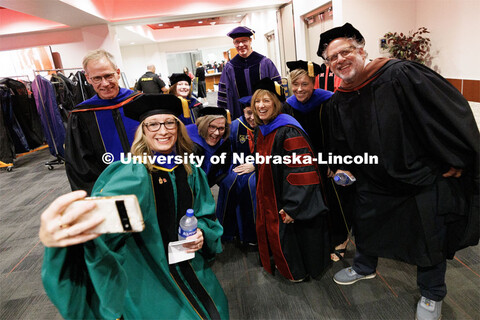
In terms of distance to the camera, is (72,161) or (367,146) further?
(72,161)

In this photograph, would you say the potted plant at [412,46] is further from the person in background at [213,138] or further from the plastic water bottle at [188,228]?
the plastic water bottle at [188,228]

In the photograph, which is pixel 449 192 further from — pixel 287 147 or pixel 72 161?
pixel 72 161

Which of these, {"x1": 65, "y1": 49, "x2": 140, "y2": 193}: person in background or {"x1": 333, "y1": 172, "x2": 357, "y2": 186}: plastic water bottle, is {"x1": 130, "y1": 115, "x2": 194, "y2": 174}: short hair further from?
{"x1": 333, "y1": 172, "x2": 357, "y2": 186}: plastic water bottle

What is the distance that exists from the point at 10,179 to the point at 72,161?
5.34 meters

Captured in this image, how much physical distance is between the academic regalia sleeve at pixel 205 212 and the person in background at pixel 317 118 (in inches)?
39.8

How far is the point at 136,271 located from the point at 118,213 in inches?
31.2

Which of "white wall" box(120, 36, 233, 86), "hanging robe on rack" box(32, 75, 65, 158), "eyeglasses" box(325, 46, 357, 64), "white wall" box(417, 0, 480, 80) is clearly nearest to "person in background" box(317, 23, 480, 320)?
"eyeglasses" box(325, 46, 357, 64)

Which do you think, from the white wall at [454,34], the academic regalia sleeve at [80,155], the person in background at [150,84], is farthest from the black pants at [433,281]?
the person in background at [150,84]

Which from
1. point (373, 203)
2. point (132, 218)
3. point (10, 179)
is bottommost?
point (10, 179)

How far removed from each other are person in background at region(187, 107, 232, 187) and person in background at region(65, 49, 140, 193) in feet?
2.06

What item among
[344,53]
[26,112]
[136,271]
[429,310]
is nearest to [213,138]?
[344,53]

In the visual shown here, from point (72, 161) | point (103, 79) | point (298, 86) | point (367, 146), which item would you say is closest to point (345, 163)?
point (367, 146)

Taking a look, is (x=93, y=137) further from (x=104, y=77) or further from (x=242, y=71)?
(x=242, y=71)

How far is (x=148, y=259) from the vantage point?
144 cm
